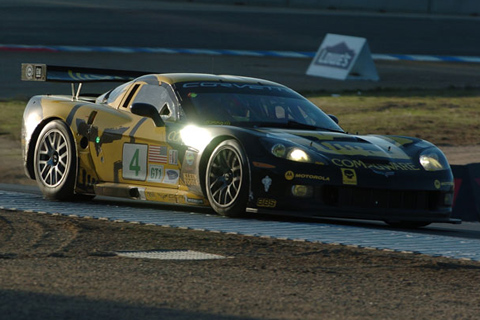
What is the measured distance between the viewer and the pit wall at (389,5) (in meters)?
49.4

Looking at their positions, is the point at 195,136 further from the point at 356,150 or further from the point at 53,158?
the point at 53,158

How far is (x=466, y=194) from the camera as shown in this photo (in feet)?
33.9

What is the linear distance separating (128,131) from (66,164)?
2.76 ft

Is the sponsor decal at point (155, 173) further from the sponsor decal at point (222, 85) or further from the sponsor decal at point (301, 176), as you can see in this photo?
the sponsor decal at point (301, 176)

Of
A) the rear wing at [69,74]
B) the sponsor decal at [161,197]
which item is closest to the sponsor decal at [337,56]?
the rear wing at [69,74]

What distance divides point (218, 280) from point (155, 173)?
3325mm

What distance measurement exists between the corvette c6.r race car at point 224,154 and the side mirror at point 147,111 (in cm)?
1

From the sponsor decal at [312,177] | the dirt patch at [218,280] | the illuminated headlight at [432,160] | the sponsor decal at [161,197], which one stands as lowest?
the dirt patch at [218,280]

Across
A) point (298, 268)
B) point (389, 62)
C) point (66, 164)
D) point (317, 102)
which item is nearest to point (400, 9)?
point (389, 62)

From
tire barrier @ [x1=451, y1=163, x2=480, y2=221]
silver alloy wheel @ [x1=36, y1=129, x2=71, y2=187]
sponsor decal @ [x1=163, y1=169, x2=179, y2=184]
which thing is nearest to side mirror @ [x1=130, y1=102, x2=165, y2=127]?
sponsor decal @ [x1=163, y1=169, x2=179, y2=184]

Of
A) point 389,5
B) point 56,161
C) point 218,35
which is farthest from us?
point 389,5

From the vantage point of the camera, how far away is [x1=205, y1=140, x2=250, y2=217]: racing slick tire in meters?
8.04

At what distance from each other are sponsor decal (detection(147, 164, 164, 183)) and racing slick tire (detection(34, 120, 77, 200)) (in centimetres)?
97

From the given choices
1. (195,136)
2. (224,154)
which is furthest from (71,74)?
(224,154)
